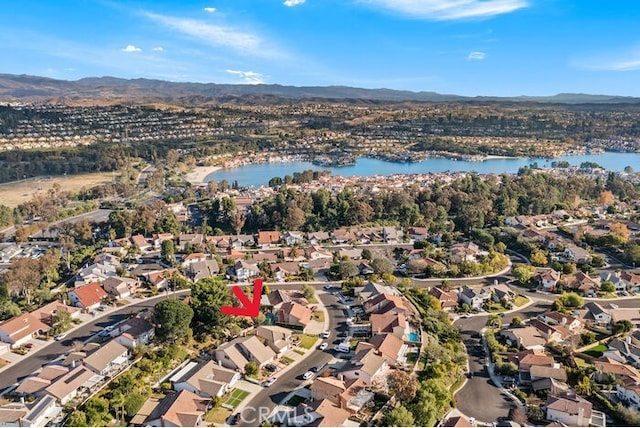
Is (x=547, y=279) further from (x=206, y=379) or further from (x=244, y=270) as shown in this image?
(x=206, y=379)

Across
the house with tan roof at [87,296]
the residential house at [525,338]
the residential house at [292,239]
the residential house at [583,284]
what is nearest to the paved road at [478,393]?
the residential house at [525,338]

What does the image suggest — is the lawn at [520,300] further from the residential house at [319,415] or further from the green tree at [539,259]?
the residential house at [319,415]

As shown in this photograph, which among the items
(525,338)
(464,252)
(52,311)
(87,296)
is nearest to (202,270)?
(87,296)

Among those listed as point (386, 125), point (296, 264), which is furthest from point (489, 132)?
point (296, 264)

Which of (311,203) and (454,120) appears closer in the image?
(311,203)

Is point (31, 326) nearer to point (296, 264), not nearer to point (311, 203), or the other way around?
point (296, 264)
